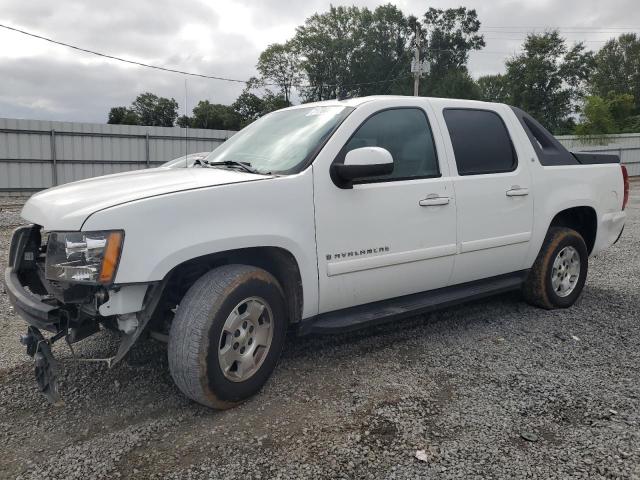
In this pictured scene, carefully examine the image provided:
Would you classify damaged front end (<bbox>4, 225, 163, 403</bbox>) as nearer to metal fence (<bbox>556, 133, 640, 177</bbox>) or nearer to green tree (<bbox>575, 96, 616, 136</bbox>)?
metal fence (<bbox>556, 133, 640, 177</bbox>)

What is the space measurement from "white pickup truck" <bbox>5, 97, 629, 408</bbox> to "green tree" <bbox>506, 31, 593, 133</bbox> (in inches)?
1831

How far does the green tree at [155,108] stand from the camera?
50.1 m

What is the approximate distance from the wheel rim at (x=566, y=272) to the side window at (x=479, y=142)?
111 centimetres

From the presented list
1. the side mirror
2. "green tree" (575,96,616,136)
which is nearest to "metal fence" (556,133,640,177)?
"green tree" (575,96,616,136)

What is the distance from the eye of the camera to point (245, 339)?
3.04 m

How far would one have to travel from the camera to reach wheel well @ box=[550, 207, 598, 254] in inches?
203

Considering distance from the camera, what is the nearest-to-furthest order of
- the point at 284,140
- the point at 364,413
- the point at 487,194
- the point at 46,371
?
1. the point at 46,371
2. the point at 364,413
3. the point at 284,140
4. the point at 487,194

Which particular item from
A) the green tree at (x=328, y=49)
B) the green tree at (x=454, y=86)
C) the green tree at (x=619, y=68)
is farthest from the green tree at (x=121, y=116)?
the green tree at (x=619, y=68)

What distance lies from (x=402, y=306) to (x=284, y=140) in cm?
142

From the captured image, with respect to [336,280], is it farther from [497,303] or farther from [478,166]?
[497,303]

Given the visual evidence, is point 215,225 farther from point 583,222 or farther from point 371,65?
point 371,65

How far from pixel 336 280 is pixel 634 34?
7303 cm

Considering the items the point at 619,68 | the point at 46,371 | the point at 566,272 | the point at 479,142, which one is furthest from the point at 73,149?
the point at 619,68

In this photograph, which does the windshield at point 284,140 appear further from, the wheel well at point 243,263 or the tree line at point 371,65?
the tree line at point 371,65
